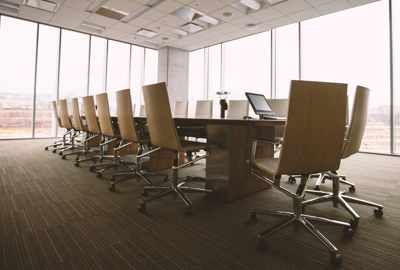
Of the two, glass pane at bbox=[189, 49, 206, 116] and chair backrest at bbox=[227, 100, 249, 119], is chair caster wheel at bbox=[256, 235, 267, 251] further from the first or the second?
glass pane at bbox=[189, 49, 206, 116]

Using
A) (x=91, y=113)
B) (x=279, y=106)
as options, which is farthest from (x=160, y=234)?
(x=279, y=106)

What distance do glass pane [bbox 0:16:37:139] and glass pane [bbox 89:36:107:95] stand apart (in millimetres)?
1639

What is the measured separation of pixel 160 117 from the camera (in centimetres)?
196

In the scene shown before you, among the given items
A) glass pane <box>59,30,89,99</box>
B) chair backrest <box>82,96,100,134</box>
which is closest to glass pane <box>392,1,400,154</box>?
chair backrest <box>82,96,100,134</box>

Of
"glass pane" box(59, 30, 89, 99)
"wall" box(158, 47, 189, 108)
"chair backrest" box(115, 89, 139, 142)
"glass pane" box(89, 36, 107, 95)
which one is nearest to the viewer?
"chair backrest" box(115, 89, 139, 142)

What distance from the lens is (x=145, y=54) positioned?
9422mm

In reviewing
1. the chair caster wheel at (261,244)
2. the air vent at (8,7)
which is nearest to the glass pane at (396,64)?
the chair caster wheel at (261,244)

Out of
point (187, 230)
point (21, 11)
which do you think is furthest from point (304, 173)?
point (21, 11)

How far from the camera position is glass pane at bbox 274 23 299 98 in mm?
6533

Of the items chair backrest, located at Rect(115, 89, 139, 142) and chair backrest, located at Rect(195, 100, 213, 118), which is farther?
chair backrest, located at Rect(195, 100, 213, 118)

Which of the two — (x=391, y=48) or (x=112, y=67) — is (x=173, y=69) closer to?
(x=112, y=67)

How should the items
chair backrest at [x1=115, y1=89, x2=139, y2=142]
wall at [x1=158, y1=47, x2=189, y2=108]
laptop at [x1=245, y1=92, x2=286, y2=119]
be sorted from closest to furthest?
chair backrest at [x1=115, y1=89, x2=139, y2=142] → laptop at [x1=245, y1=92, x2=286, y2=119] → wall at [x1=158, y1=47, x2=189, y2=108]

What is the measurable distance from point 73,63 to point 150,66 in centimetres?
278

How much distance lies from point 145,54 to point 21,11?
13.3 feet
